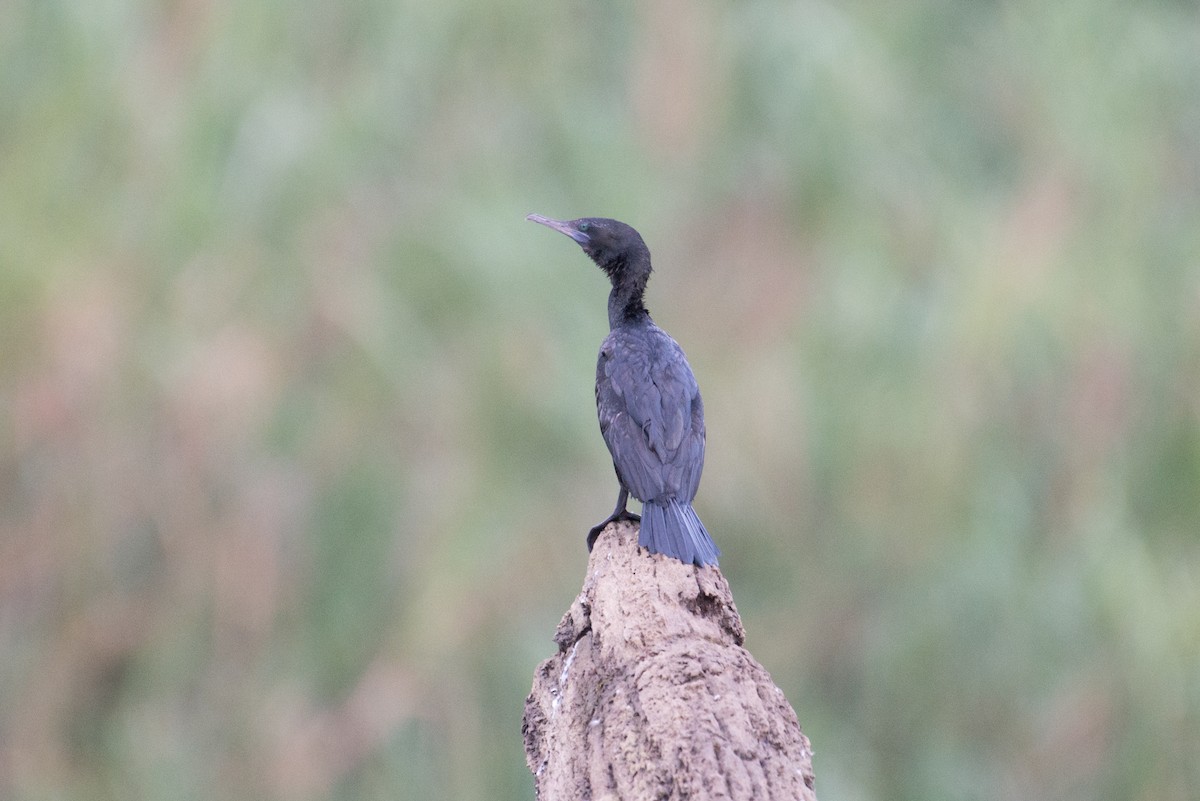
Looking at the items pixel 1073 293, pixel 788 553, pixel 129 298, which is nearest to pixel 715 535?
pixel 788 553

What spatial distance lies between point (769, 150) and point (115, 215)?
14.2ft

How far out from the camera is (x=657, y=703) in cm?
414

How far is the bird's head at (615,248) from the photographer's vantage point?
6531mm

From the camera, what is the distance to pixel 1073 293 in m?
11.4

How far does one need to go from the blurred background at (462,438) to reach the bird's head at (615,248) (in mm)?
4020

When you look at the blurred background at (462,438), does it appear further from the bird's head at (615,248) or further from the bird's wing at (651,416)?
the bird's wing at (651,416)

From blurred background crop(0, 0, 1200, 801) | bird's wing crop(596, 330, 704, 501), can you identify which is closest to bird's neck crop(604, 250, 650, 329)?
bird's wing crop(596, 330, 704, 501)

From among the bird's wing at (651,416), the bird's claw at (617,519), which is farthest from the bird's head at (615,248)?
the bird's claw at (617,519)

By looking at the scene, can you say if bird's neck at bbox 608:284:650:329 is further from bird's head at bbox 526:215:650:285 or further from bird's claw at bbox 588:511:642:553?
bird's claw at bbox 588:511:642:553

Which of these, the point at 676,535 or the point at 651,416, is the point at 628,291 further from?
the point at 676,535

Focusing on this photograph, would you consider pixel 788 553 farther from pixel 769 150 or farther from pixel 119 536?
pixel 119 536

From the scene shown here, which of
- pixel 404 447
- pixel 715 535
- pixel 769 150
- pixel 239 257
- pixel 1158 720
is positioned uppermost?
pixel 769 150

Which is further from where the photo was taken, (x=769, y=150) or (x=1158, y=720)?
(x=769, y=150)

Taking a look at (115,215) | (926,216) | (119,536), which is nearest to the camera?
(119,536)
